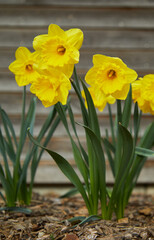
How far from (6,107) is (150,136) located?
1.30 metres

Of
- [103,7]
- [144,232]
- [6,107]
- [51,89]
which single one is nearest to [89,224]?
[144,232]

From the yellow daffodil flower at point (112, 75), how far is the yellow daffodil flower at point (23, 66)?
0.30 metres

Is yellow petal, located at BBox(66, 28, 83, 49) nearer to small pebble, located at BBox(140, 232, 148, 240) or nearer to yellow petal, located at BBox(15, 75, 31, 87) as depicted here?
yellow petal, located at BBox(15, 75, 31, 87)

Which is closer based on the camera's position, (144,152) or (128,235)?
(128,235)

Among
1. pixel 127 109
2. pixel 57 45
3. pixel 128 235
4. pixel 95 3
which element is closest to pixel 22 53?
pixel 57 45

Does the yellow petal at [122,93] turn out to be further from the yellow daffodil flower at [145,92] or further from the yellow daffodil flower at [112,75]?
the yellow daffodil flower at [145,92]

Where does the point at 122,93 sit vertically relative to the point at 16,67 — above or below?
below

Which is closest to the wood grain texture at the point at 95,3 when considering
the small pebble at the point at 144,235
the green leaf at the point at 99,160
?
the green leaf at the point at 99,160

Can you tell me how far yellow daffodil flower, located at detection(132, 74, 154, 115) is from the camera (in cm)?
119

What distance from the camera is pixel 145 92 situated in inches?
47.4

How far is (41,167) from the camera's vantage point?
2291 mm

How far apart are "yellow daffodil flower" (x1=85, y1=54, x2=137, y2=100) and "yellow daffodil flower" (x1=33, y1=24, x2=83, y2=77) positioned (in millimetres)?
95

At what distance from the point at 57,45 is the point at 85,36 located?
1283 millimetres

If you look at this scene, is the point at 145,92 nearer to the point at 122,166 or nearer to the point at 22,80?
the point at 122,166
